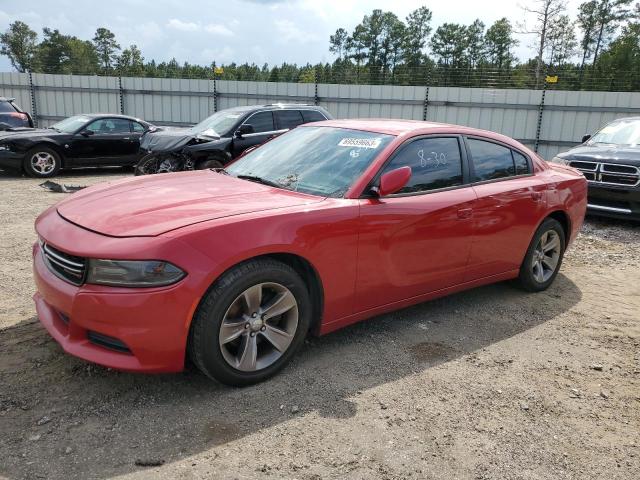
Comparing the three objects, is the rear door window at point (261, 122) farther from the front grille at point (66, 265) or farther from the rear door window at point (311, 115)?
the front grille at point (66, 265)

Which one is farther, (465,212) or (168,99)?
(168,99)

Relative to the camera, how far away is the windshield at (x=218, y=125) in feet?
32.4

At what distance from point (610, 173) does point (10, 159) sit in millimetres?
11244

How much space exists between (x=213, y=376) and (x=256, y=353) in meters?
0.30

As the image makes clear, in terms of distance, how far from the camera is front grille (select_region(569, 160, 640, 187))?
7.69 m

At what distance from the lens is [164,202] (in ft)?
10.4

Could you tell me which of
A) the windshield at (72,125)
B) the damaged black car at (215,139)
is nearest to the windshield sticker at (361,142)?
the damaged black car at (215,139)

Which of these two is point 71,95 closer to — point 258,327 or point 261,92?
point 261,92

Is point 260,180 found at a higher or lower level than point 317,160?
lower

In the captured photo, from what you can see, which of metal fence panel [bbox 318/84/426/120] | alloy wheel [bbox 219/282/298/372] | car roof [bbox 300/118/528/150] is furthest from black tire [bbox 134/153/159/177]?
metal fence panel [bbox 318/84/426/120]

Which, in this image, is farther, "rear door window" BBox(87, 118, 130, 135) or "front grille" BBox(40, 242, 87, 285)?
"rear door window" BBox(87, 118, 130, 135)

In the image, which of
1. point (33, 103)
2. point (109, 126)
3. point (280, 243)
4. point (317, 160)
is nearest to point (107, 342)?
point (280, 243)

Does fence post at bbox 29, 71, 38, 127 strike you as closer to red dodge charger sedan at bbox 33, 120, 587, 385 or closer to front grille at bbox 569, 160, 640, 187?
red dodge charger sedan at bbox 33, 120, 587, 385

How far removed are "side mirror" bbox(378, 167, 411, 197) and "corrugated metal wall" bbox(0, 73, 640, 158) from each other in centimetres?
1364
